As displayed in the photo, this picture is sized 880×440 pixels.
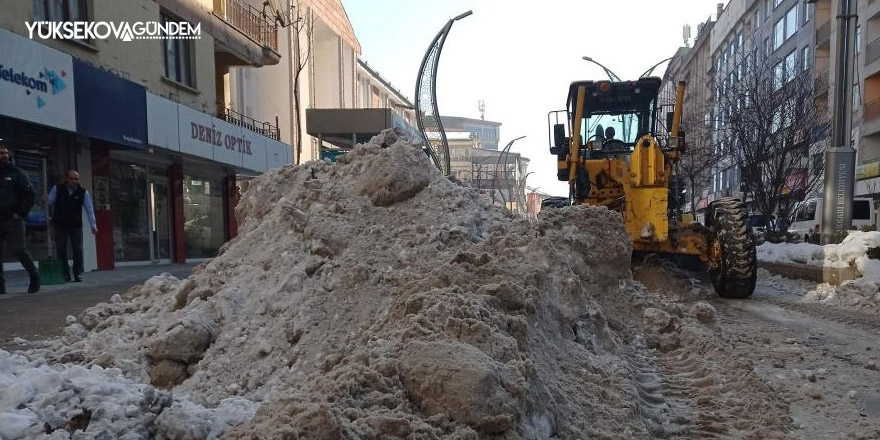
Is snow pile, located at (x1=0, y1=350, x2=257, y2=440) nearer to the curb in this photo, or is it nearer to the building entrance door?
the curb

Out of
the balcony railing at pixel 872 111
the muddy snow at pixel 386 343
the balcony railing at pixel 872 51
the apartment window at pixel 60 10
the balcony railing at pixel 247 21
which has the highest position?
the balcony railing at pixel 872 51

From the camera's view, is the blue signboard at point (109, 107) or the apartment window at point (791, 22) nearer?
the blue signboard at point (109, 107)

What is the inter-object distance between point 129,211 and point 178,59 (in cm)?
413

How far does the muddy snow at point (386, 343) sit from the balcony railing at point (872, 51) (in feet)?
92.9

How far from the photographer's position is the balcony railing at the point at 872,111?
25.4 metres

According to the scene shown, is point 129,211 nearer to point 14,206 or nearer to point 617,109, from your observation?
point 14,206

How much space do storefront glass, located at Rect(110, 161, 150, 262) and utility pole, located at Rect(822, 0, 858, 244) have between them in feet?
45.3

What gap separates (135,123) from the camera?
10586 mm

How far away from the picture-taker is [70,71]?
894cm

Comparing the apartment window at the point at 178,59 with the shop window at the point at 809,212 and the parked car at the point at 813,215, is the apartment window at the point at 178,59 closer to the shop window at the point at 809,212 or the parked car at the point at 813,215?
the parked car at the point at 813,215

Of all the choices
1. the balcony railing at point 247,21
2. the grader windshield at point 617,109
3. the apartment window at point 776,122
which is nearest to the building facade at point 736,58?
the apartment window at point 776,122

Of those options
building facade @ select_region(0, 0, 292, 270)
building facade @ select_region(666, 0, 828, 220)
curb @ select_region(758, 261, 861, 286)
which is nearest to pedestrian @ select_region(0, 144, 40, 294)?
building facade @ select_region(0, 0, 292, 270)

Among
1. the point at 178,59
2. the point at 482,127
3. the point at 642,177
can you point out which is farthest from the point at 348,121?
the point at 482,127

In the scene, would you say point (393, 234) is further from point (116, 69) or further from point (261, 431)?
point (116, 69)
